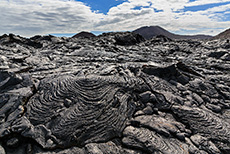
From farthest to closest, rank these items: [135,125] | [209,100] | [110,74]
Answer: [110,74] < [209,100] < [135,125]

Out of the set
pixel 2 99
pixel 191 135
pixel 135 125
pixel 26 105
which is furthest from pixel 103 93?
pixel 2 99

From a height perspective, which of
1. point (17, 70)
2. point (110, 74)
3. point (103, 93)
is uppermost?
point (17, 70)

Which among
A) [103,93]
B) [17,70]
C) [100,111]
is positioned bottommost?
[100,111]

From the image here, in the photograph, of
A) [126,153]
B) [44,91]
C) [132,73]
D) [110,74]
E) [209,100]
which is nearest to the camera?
[126,153]

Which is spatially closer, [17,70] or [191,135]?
[191,135]

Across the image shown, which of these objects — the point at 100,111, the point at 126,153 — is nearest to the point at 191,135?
the point at 126,153

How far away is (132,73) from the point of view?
693cm

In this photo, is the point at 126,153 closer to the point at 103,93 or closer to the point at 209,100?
the point at 103,93

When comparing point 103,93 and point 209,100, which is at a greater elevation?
point 103,93

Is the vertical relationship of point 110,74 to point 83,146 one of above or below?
above

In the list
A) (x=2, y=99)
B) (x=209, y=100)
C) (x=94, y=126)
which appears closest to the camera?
(x=94, y=126)

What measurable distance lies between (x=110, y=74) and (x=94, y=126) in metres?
2.79

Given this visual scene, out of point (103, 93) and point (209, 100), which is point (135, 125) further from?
point (209, 100)

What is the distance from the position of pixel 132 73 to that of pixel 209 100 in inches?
141
